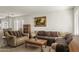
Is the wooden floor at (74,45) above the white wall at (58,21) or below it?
below

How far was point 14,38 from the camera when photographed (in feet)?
5.53

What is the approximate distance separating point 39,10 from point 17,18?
0.43 m

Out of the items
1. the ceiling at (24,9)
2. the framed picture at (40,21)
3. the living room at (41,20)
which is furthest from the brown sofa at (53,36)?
the ceiling at (24,9)

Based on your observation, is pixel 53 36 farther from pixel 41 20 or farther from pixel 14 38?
pixel 14 38

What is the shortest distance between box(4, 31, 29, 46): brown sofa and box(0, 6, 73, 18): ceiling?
0.34m

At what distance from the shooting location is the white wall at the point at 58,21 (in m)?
1.67

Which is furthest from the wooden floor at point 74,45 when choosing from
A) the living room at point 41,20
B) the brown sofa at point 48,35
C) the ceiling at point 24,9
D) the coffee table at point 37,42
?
the ceiling at point 24,9

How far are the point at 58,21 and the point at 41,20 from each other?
313mm

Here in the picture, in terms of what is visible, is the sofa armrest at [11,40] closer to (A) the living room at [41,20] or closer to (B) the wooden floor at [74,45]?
(A) the living room at [41,20]

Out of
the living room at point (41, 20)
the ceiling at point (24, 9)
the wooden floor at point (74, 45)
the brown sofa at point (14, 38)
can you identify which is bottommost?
the wooden floor at point (74, 45)

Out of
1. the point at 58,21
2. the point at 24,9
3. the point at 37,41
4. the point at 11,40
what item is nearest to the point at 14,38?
the point at 11,40

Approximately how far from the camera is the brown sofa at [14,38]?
5.50 feet

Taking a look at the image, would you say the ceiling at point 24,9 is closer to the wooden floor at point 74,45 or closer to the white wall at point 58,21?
the white wall at point 58,21
